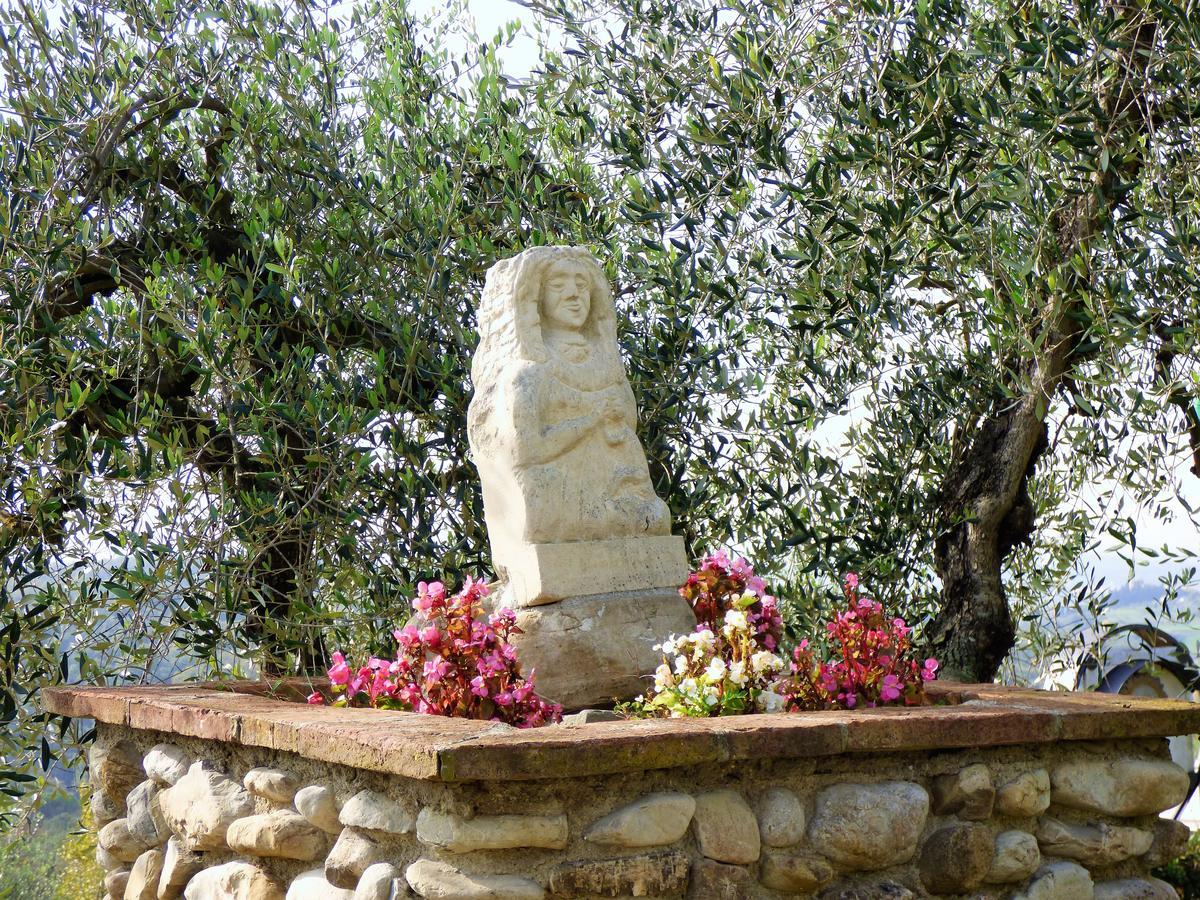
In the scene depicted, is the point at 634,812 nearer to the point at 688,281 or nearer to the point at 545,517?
the point at 545,517

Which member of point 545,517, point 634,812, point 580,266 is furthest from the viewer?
point 580,266

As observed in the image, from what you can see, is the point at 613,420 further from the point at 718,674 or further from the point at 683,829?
the point at 683,829

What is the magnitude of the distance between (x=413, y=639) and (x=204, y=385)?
2078 millimetres

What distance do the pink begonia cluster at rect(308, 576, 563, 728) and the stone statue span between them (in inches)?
13.8

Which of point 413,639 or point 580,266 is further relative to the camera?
point 580,266

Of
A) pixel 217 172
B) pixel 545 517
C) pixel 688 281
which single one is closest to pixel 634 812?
pixel 545 517

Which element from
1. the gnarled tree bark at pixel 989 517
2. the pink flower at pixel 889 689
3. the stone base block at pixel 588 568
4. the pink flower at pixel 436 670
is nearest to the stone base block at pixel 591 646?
the stone base block at pixel 588 568

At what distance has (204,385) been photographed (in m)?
6.09

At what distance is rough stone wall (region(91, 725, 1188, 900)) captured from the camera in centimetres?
364

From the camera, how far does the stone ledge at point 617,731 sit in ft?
11.6

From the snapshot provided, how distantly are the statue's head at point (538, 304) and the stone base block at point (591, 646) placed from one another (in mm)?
1007

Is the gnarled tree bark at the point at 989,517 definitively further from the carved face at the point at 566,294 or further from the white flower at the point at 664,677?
the white flower at the point at 664,677

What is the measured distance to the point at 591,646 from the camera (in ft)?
15.9

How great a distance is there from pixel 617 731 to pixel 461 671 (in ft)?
2.85
